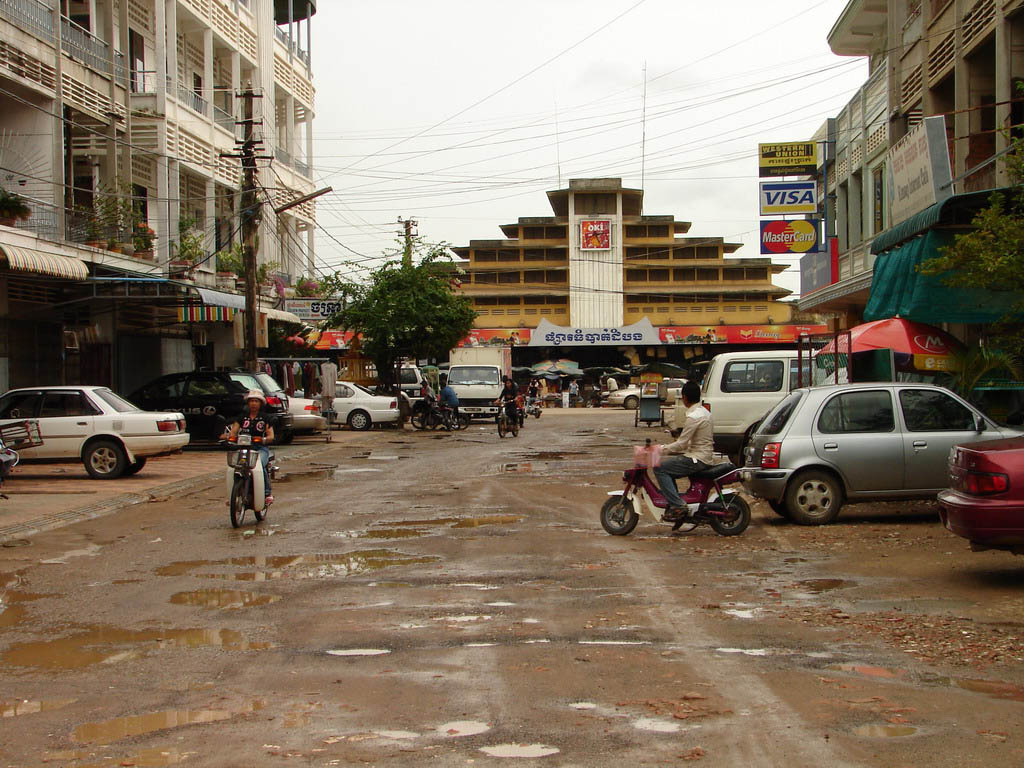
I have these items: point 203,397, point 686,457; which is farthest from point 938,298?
point 203,397

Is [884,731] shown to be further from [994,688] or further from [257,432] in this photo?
[257,432]

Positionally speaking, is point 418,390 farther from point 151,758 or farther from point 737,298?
point 737,298

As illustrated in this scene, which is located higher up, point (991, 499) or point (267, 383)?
point (267, 383)

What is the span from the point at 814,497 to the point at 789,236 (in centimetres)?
1996

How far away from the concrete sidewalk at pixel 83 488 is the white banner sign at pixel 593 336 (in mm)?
45951

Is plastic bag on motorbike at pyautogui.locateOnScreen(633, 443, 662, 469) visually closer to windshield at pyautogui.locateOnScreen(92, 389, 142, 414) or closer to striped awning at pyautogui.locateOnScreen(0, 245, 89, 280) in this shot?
windshield at pyautogui.locateOnScreen(92, 389, 142, 414)

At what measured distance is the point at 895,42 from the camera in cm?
2547

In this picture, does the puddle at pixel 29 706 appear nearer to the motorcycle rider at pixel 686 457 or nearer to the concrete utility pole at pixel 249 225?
the motorcycle rider at pixel 686 457

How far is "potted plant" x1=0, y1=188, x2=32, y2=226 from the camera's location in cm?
2086

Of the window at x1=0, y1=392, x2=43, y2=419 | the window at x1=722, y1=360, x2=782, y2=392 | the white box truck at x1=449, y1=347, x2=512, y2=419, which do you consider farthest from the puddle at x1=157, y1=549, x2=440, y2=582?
the white box truck at x1=449, y1=347, x2=512, y2=419

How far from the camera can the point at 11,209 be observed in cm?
2097

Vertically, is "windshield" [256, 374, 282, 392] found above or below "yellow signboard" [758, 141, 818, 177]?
below

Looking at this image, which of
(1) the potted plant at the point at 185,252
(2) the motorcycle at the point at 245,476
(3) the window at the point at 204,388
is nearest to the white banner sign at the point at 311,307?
(1) the potted plant at the point at 185,252

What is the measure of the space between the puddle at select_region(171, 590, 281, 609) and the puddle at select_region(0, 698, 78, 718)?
2.59 m
